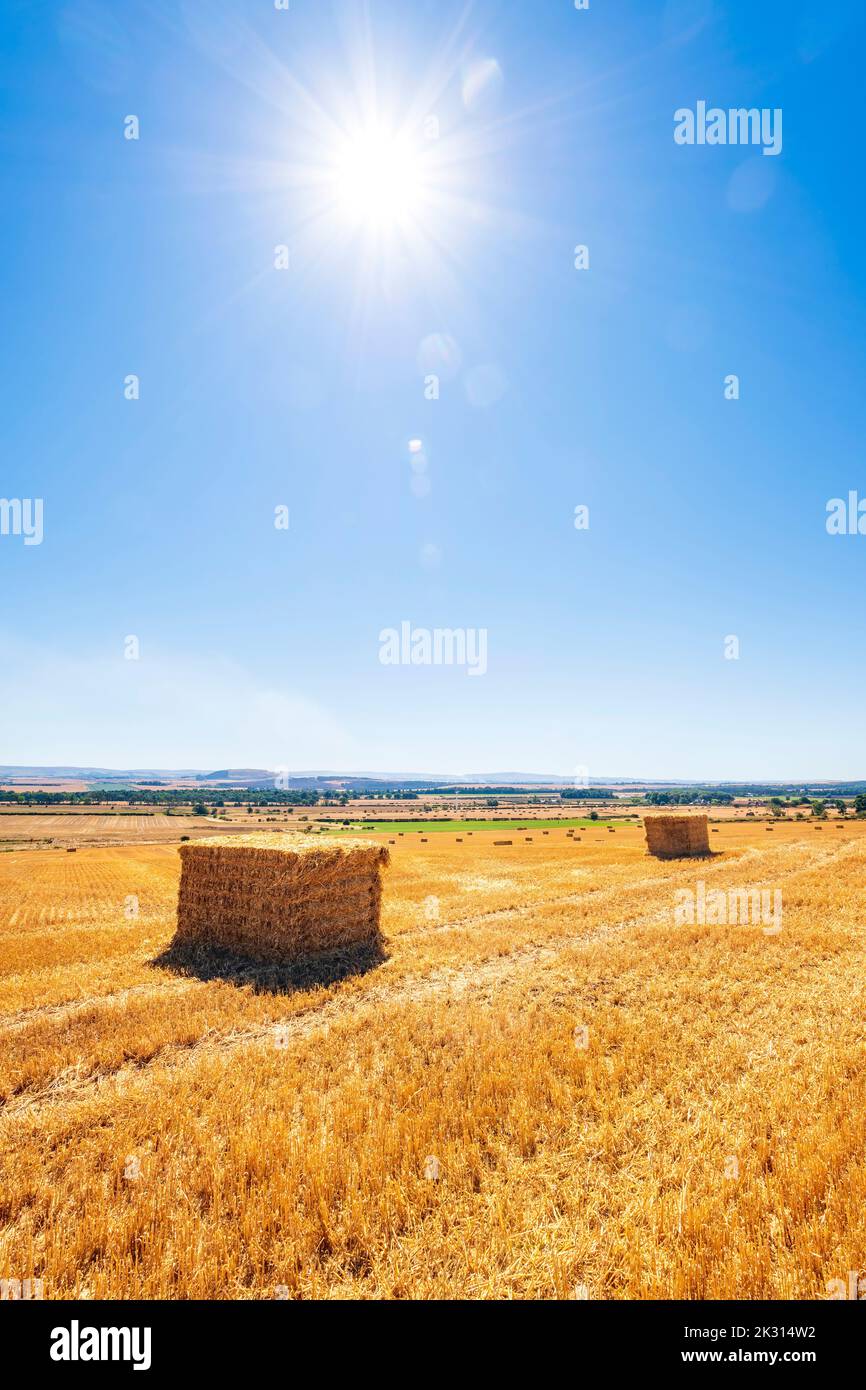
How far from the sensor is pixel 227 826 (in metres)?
104

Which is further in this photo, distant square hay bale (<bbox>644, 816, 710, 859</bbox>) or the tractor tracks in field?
distant square hay bale (<bbox>644, 816, 710, 859</bbox>)

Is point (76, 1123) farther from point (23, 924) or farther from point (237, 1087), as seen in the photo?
point (23, 924)

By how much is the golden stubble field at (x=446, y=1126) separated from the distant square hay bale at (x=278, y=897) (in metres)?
1.70

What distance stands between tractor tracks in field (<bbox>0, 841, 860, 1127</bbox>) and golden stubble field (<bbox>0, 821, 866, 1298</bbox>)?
62 millimetres

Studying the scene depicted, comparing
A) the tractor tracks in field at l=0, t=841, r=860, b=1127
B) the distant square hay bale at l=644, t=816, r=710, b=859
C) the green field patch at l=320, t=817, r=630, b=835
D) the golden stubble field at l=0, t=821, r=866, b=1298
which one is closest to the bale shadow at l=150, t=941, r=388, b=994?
the golden stubble field at l=0, t=821, r=866, b=1298

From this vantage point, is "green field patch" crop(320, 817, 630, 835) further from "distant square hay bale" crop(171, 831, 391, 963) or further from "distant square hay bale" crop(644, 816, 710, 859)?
"distant square hay bale" crop(171, 831, 391, 963)

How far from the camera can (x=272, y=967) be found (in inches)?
520

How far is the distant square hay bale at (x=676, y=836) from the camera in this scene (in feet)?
121

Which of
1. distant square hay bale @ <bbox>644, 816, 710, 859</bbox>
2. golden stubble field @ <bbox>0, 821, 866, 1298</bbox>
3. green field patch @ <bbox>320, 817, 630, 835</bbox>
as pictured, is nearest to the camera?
golden stubble field @ <bbox>0, 821, 866, 1298</bbox>

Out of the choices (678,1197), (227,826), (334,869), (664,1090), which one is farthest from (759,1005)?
(227,826)

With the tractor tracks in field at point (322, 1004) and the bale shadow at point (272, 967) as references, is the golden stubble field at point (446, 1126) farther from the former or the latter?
the bale shadow at point (272, 967)

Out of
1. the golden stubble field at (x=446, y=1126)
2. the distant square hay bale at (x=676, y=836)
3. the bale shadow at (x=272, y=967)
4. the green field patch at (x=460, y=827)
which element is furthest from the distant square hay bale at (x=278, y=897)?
the green field patch at (x=460, y=827)

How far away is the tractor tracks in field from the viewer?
7258 mm
